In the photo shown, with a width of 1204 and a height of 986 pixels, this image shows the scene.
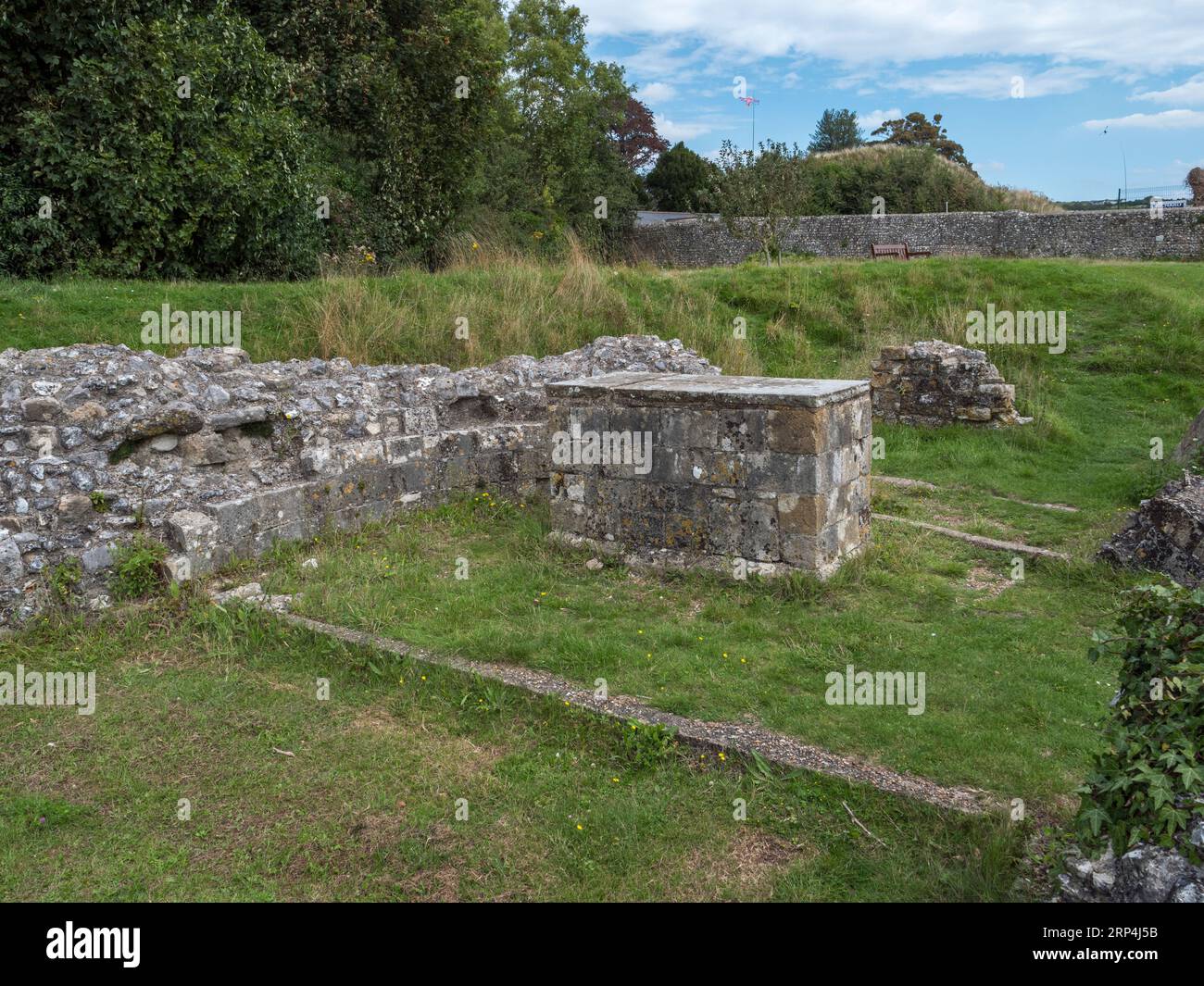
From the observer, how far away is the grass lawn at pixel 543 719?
3787mm

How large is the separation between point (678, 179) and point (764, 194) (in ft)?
52.6

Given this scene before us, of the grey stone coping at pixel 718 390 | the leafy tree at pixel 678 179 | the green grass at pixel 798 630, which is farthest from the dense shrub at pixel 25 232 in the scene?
the leafy tree at pixel 678 179

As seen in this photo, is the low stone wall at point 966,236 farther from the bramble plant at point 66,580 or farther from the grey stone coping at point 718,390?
the bramble plant at point 66,580

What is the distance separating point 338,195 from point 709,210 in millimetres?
22921

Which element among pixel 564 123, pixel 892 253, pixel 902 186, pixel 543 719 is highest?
pixel 564 123

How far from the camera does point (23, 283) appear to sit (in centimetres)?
1091

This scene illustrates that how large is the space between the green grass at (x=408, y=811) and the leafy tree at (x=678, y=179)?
3632 cm

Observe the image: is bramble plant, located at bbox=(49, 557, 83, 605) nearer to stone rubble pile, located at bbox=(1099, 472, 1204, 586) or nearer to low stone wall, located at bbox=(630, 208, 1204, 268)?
stone rubble pile, located at bbox=(1099, 472, 1204, 586)

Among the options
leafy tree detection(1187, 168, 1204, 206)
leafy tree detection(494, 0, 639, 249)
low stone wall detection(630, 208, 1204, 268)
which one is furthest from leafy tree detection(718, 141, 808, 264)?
leafy tree detection(1187, 168, 1204, 206)

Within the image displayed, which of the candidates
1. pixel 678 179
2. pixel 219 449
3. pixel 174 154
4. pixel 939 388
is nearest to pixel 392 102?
pixel 174 154

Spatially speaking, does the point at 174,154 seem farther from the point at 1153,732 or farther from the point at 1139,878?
the point at 1139,878

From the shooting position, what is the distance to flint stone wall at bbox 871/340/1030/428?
39.4 feet

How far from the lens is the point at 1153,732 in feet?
9.83

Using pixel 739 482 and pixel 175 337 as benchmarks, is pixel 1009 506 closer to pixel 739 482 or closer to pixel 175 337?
pixel 739 482
